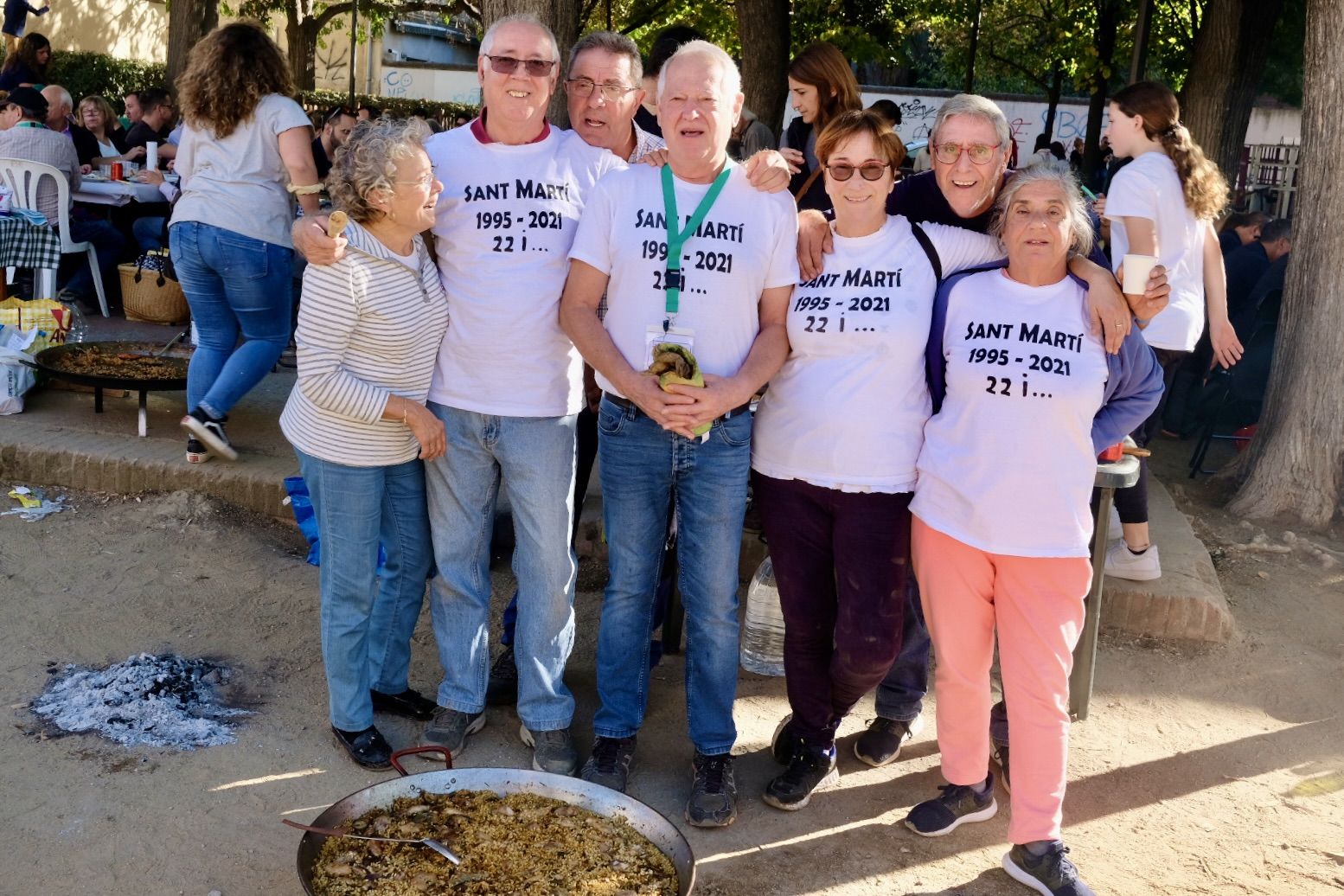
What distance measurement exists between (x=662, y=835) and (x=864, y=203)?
1.65 m

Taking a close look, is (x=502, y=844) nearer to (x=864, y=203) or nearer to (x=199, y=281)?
(x=864, y=203)

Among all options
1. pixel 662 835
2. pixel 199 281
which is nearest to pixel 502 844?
pixel 662 835

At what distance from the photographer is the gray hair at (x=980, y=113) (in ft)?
10.4

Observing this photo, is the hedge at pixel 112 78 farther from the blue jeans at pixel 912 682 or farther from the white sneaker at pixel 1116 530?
the blue jeans at pixel 912 682

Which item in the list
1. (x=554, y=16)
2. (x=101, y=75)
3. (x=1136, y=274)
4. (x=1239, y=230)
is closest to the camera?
(x=1136, y=274)

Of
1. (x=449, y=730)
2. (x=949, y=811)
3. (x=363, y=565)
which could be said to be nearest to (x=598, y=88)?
(x=363, y=565)

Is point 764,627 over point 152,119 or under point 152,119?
→ under

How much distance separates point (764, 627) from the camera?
410cm

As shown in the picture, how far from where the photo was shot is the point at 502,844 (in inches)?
113

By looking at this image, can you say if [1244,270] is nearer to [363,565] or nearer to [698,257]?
[698,257]

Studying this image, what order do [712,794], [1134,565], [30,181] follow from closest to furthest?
[712,794] < [1134,565] < [30,181]

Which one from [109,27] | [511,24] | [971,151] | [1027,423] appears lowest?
[1027,423]

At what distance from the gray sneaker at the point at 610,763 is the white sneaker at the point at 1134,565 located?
2374mm

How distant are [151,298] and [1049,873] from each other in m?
7.15
